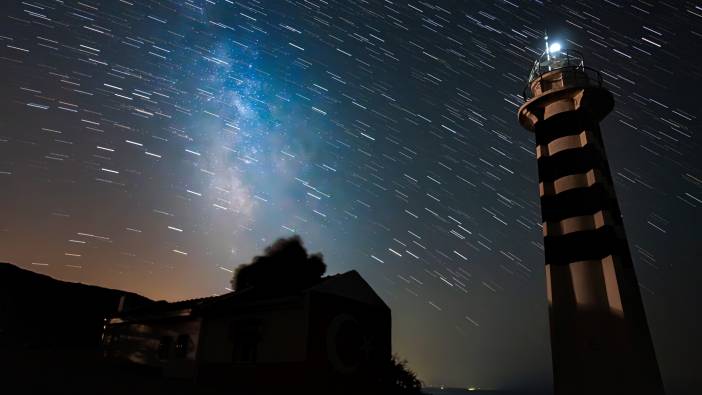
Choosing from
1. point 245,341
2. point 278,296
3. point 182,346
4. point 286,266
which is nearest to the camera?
point 278,296

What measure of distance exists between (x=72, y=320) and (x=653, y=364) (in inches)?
2330

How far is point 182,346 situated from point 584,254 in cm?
1573

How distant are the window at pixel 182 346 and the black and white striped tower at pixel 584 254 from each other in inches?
546

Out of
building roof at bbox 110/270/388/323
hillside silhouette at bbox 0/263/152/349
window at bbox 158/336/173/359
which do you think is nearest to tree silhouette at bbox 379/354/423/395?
building roof at bbox 110/270/388/323

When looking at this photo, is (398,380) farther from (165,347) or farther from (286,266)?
(286,266)

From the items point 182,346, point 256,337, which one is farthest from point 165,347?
point 256,337

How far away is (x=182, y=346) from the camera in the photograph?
18.5m

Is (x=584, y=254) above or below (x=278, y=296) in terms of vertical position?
above

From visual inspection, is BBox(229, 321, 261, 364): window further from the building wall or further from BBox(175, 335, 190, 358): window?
BBox(175, 335, 190, 358): window

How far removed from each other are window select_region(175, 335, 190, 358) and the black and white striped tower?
13.9 meters

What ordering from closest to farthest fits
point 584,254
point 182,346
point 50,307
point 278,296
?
point 584,254 < point 278,296 < point 182,346 < point 50,307

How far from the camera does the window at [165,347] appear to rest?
754 inches

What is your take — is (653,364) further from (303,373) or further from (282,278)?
(282,278)

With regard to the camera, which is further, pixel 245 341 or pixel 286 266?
pixel 286 266
